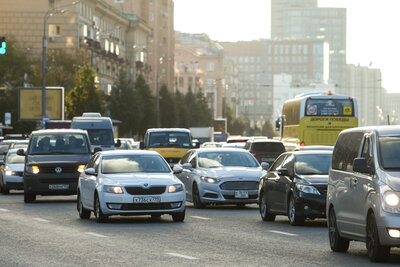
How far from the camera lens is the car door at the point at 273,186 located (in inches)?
899

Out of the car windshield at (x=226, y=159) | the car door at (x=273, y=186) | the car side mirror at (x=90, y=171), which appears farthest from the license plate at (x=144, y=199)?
the car windshield at (x=226, y=159)

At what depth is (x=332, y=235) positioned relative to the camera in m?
16.3

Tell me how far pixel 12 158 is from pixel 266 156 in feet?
31.5

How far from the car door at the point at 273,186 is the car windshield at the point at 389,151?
814cm

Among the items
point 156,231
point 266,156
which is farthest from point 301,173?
point 266,156

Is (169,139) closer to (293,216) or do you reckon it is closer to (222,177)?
(222,177)

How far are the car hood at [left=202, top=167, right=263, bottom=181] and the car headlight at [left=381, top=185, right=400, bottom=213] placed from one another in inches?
544

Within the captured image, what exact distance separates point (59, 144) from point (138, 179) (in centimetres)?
1022

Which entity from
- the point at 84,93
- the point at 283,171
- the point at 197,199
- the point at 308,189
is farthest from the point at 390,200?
the point at 84,93

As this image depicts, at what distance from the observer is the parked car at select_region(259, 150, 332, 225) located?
21406 mm

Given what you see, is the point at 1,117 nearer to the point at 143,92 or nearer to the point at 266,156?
the point at 143,92

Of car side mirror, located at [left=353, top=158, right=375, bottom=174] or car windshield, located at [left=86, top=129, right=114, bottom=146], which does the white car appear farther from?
car windshield, located at [left=86, top=129, right=114, bottom=146]

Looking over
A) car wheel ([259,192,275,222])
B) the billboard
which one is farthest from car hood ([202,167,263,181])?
the billboard

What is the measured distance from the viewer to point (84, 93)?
89.8 metres
